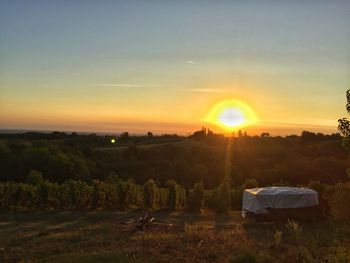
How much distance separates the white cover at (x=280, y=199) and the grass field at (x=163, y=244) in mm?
1002

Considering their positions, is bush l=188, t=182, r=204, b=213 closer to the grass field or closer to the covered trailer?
the covered trailer

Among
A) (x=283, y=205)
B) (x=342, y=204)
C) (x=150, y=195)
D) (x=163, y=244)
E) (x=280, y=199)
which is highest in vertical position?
(x=342, y=204)

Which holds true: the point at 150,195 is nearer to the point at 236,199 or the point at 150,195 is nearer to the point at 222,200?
the point at 222,200

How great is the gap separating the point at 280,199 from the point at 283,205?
345 millimetres

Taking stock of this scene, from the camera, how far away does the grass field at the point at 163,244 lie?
1102 cm

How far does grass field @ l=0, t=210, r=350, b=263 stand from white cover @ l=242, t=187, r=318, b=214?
3.29ft

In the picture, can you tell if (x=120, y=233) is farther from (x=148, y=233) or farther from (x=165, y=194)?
(x=165, y=194)

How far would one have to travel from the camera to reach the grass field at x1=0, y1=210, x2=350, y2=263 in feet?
36.2

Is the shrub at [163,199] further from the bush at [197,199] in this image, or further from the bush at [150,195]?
the bush at [197,199]

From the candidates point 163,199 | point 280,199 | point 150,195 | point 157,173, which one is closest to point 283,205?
point 280,199

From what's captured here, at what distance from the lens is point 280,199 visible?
24.5 m

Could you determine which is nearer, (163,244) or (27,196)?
(163,244)

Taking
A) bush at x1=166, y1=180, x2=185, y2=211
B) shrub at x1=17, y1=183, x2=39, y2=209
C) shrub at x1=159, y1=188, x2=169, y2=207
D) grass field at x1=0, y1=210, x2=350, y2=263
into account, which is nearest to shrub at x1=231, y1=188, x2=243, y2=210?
bush at x1=166, y1=180, x2=185, y2=211

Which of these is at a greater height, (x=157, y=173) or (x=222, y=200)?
(x=222, y=200)
